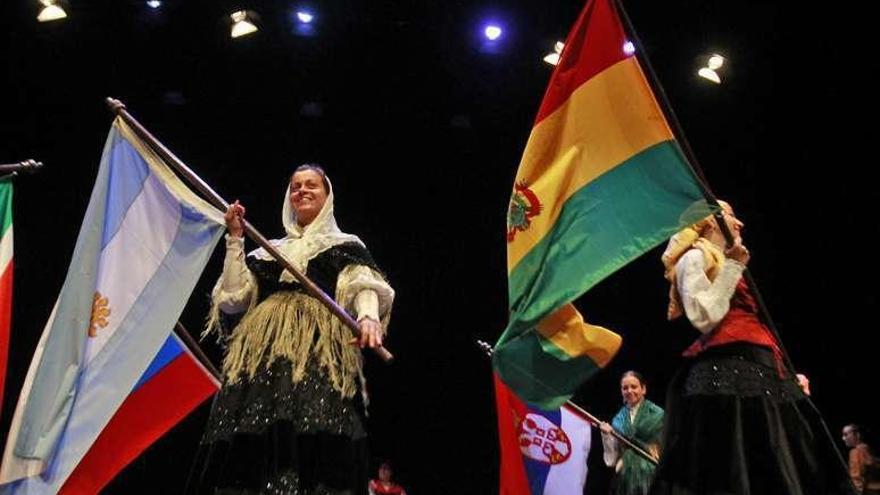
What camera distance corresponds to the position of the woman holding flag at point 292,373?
302 cm

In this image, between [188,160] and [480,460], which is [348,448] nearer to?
[188,160]

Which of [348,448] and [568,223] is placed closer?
[348,448]

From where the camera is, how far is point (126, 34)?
24.0ft

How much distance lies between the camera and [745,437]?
10.1ft

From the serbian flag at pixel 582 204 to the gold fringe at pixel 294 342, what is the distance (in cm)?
53

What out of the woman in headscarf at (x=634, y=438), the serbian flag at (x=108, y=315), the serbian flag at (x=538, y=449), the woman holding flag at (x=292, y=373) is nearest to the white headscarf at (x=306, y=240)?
the woman holding flag at (x=292, y=373)

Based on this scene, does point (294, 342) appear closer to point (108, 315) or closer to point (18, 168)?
point (108, 315)

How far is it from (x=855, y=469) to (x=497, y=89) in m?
4.16

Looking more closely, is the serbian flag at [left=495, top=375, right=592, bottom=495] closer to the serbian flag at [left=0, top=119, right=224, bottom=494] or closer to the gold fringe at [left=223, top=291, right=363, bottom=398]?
the gold fringe at [left=223, top=291, right=363, bottom=398]

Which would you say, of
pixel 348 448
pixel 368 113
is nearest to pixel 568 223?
pixel 348 448

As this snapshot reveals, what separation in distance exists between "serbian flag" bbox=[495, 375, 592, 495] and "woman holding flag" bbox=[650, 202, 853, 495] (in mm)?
1889

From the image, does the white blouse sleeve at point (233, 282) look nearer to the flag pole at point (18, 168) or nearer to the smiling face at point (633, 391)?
the flag pole at point (18, 168)

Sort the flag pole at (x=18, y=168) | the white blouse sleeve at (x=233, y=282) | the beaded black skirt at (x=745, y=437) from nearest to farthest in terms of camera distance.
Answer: the beaded black skirt at (x=745, y=437) < the white blouse sleeve at (x=233, y=282) < the flag pole at (x=18, y=168)

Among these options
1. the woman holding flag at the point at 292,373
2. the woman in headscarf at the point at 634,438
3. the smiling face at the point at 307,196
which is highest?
the smiling face at the point at 307,196
